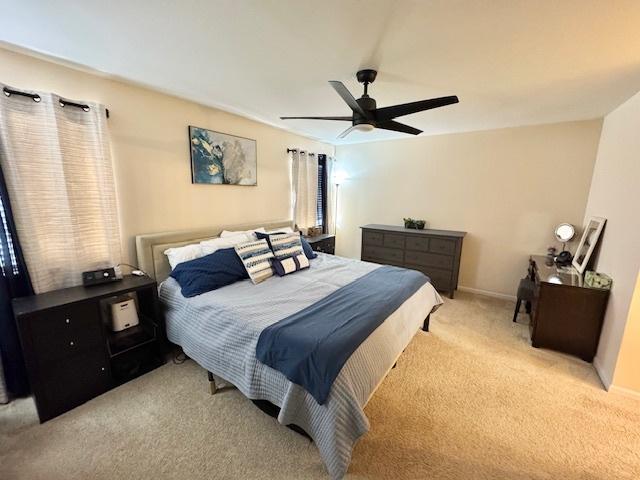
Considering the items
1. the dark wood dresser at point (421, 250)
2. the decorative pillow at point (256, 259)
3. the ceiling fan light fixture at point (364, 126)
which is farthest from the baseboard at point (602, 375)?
the decorative pillow at point (256, 259)

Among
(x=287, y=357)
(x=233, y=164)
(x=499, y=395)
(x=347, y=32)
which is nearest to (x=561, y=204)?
(x=499, y=395)

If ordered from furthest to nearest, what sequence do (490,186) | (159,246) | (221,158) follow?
(490,186), (221,158), (159,246)

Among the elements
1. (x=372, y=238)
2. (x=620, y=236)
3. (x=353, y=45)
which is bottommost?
(x=372, y=238)

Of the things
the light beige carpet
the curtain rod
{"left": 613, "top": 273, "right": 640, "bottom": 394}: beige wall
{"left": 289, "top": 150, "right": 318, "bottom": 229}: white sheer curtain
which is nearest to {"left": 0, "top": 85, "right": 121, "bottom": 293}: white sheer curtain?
the curtain rod

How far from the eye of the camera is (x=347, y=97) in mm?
1710

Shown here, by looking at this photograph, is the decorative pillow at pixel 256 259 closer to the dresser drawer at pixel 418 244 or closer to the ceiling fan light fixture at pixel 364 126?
the ceiling fan light fixture at pixel 364 126

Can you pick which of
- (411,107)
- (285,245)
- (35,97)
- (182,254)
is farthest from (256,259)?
(35,97)

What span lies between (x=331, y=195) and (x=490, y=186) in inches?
102

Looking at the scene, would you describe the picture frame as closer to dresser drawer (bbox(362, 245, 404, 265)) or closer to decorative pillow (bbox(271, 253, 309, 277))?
dresser drawer (bbox(362, 245, 404, 265))

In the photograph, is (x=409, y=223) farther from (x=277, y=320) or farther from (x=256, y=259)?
(x=277, y=320)

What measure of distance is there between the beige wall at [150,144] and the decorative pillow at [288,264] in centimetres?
106

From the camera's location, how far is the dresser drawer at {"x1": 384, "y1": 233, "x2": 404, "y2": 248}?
4.04 meters

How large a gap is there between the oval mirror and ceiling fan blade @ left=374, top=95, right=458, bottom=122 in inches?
101

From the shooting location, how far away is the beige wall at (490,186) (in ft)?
10.7
